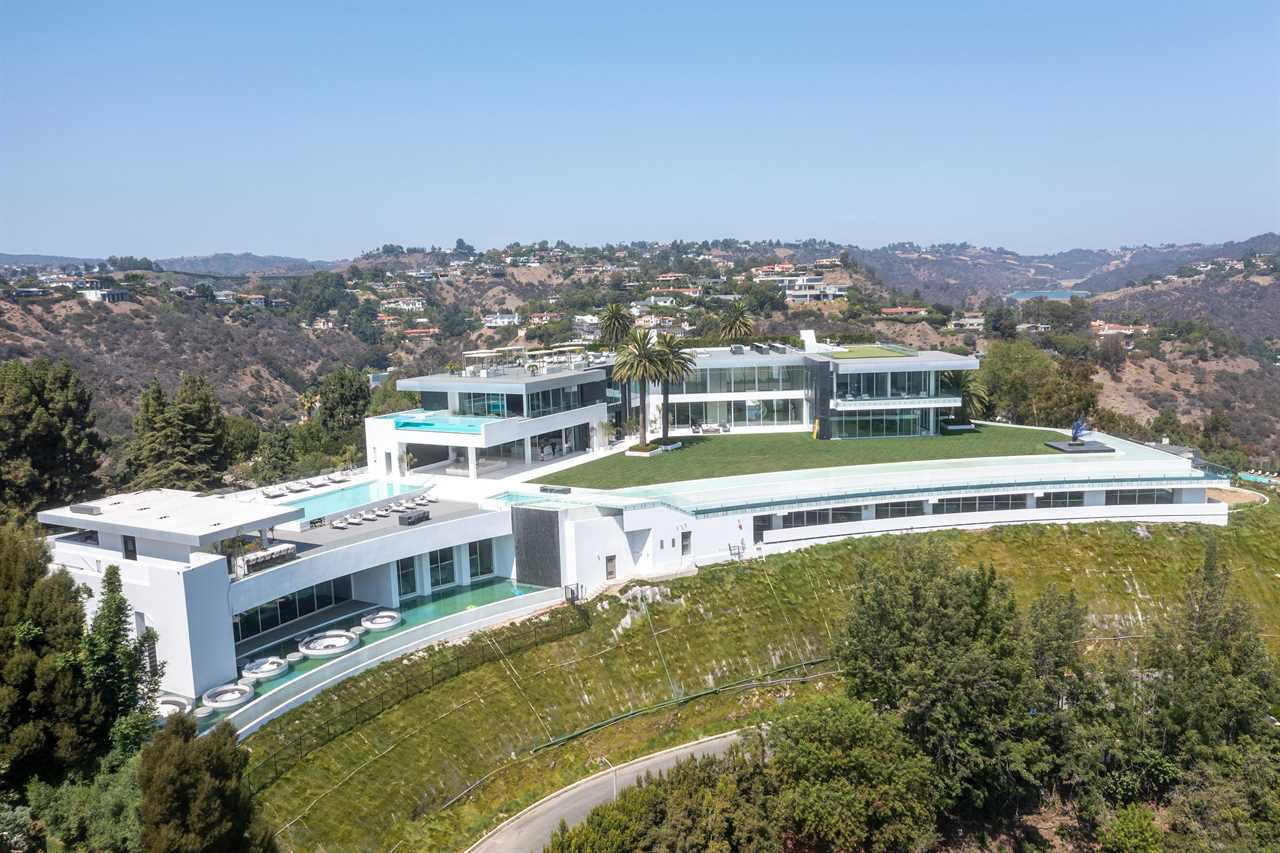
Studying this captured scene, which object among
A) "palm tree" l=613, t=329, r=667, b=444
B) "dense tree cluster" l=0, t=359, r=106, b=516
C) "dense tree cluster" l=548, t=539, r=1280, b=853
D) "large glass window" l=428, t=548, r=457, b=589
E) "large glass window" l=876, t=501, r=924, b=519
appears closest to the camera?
"dense tree cluster" l=548, t=539, r=1280, b=853

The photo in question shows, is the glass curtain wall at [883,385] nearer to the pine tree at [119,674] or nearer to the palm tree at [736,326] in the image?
the palm tree at [736,326]

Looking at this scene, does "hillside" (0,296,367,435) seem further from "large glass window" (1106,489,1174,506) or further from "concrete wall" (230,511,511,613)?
"large glass window" (1106,489,1174,506)

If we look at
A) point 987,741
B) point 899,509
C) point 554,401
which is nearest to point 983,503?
point 899,509

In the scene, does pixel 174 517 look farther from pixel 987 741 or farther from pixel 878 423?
pixel 878 423

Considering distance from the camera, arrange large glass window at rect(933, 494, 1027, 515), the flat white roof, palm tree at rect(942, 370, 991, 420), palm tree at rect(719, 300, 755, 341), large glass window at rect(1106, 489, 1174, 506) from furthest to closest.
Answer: palm tree at rect(719, 300, 755, 341) < palm tree at rect(942, 370, 991, 420) < large glass window at rect(1106, 489, 1174, 506) < large glass window at rect(933, 494, 1027, 515) < the flat white roof

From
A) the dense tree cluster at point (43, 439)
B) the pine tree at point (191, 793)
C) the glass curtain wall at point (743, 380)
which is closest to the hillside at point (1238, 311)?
the glass curtain wall at point (743, 380)

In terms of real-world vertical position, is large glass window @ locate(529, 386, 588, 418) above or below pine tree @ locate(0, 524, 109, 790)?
above

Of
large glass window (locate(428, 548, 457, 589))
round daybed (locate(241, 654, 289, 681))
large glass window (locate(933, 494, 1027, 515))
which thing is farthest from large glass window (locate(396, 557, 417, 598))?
large glass window (locate(933, 494, 1027, 515))
